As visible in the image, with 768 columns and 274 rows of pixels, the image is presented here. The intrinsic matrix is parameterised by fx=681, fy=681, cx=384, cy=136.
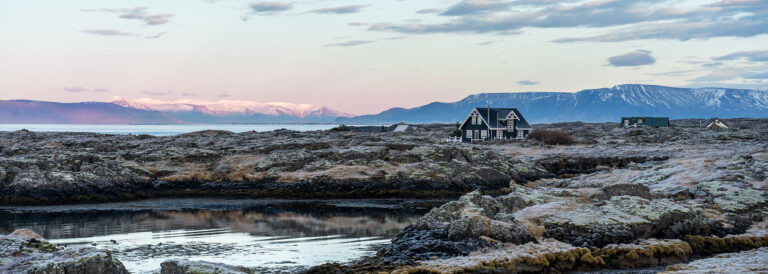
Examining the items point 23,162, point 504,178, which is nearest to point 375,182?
point 504,178

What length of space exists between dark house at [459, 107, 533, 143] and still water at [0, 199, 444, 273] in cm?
4607

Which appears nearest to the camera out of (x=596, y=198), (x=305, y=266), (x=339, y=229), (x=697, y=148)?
(x=305, y=266)

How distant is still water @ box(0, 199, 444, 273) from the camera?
23.3m

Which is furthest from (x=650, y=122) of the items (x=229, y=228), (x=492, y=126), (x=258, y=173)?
(x=229, y=228)

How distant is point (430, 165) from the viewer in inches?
1885

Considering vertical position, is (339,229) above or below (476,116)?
below

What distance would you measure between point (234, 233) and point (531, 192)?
41.3 feet

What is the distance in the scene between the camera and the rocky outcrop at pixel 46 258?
16.3 meters

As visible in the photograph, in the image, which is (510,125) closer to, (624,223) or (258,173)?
(258,173)

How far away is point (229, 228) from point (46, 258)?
12246 millimetres

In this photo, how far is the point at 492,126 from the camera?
85.2m

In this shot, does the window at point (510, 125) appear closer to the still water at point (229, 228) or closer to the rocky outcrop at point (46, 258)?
the still water at point (229, 228)

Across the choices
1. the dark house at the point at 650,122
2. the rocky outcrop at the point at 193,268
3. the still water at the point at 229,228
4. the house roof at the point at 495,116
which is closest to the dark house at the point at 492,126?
the house roof at the point at 495,116

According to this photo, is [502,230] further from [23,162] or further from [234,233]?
[23,162]
